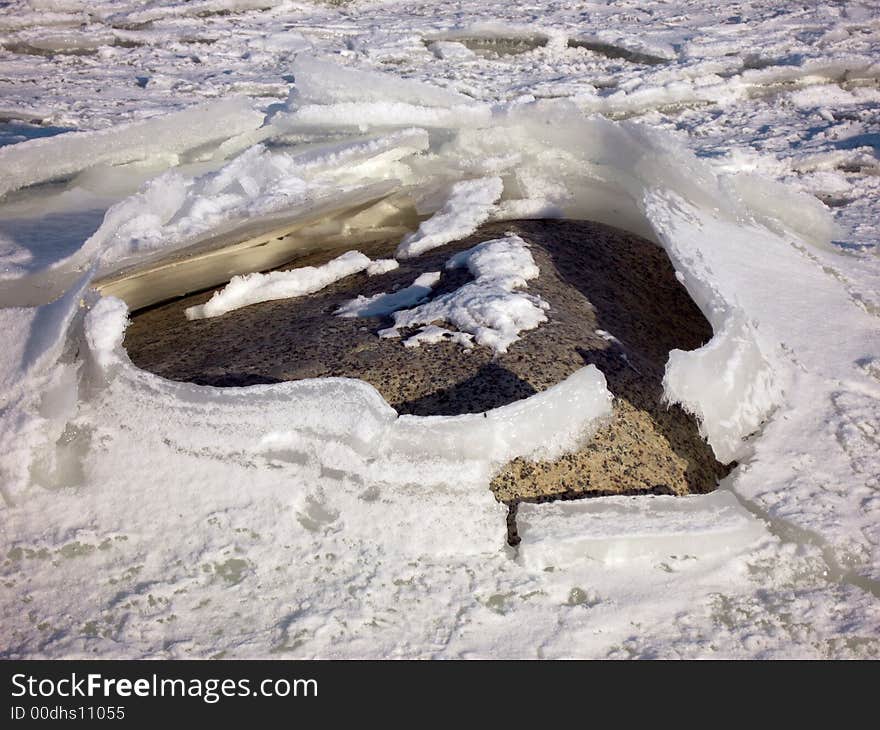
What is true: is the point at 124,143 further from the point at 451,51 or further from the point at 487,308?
the point at 451,51

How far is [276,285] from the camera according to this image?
2811 millimetres

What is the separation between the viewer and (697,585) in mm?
1734

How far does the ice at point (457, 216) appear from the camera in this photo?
2.98m

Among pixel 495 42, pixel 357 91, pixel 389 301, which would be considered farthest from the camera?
pixel 495 42

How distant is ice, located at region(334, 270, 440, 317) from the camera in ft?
8.32

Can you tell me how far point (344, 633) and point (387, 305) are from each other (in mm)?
1155

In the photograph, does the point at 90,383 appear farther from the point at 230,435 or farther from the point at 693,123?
the point at 693,123

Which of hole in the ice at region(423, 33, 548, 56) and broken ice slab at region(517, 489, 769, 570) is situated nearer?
broken ice slab at region(517, 489, 769, 570)

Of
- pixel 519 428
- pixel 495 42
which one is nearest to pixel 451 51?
pixel 495 42

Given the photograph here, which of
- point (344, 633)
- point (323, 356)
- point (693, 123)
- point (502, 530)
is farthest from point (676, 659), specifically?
point (693, 123)

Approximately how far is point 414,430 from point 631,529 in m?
0.47

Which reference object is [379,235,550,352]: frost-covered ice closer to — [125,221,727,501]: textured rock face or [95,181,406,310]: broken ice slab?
[125,221,727,501]: textured rock face

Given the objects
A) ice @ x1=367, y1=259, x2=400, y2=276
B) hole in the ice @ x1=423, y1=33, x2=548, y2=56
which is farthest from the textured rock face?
hole in the ice @ x1=423, y1=33, x2=548, y2=56

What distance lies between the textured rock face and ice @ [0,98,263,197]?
0.85 m
